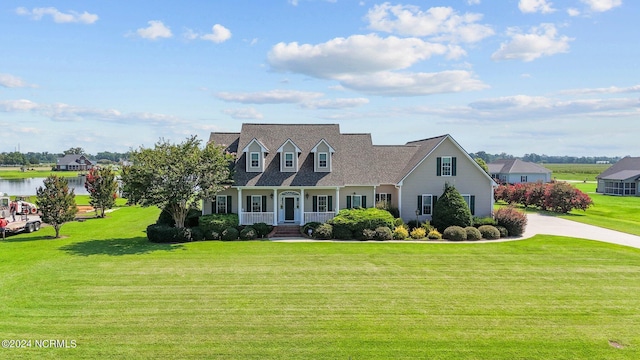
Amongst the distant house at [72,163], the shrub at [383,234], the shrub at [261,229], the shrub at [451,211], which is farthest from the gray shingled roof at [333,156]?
the distant house at [72,163]

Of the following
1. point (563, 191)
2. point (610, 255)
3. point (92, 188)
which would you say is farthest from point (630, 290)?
point (92, 188)

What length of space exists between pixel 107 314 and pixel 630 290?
20351 millimetres

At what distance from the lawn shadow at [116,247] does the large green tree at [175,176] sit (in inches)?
Result: 97.1

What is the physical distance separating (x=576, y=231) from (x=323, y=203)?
62.0ft

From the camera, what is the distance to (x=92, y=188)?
38.3 metres

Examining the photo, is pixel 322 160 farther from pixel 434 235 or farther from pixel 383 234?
pixel 434 235

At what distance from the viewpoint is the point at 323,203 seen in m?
31.5

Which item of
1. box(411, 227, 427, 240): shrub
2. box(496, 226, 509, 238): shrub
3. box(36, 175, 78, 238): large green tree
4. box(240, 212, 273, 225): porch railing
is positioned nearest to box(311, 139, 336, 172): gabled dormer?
box(240, 212, 273, 225): porch railing

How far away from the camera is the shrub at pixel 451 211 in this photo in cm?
2878

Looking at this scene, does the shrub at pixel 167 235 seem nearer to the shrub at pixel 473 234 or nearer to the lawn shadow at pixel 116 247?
the lawn shadow at pixel 116 247

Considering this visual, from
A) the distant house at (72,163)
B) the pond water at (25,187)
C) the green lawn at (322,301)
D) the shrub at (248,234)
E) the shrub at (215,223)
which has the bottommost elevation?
the green lawn at (322,301)

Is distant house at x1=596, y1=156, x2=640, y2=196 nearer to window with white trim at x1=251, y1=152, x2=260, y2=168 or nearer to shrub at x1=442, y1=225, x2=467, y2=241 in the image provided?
shrub at x1=442, y1=225, x2=467, y2=241

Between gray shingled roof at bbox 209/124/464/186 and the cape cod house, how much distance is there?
78mm

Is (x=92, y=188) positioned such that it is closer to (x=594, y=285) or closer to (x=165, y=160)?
(x=165, y=160)
